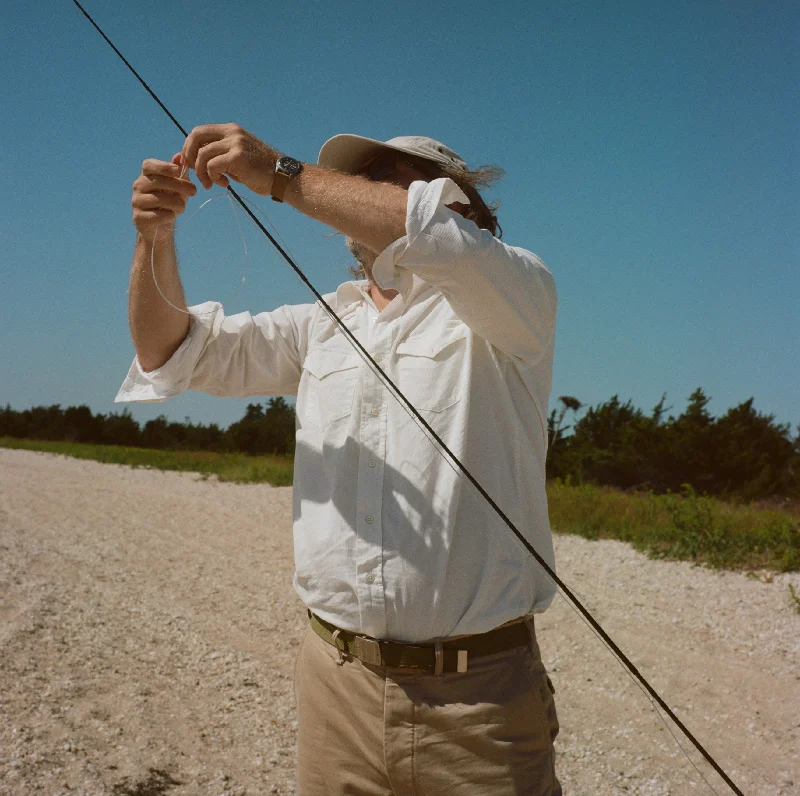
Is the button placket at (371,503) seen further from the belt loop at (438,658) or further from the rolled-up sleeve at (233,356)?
the rolled-up sleeve at (233,356)

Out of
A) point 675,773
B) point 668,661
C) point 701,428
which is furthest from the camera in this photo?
point 701,428

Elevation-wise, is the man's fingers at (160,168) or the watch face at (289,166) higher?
the man's fingers at (160,168)

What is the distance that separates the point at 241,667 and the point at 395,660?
417 cm

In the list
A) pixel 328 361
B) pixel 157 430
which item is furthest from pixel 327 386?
pixel 157 430

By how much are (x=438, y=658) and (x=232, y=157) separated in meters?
1.36

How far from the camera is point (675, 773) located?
4336mm

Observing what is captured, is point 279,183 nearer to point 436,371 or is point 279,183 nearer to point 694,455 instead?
point 436,371

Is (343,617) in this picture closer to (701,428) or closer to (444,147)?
(444,147)

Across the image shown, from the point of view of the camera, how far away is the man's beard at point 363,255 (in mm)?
2344

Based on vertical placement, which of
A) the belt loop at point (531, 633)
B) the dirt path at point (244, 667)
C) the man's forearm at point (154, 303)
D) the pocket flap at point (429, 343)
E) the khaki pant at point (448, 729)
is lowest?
the dirt path at point (244, 667)

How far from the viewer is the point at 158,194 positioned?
2117 millimetres

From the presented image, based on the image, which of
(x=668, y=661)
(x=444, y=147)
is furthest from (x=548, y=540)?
(x=668, y=661)

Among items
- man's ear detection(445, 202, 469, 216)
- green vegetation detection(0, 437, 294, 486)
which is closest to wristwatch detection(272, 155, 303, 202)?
man's ear detection(445, 202, 469, 216)

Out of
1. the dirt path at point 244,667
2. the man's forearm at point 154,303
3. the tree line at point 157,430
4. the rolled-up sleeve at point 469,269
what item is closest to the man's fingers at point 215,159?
the rolled-up sleeve at point 469,269
